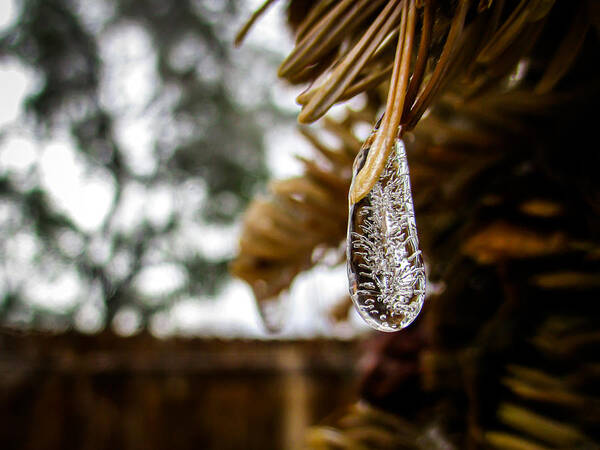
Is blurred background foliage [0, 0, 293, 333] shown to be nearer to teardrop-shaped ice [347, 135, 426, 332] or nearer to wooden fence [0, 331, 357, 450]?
wooden fence [0, 331, 357, 450]

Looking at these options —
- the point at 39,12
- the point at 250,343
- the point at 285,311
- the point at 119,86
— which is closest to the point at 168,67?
the point at 119,86

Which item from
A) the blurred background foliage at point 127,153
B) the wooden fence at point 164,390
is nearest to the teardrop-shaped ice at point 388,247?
the wooden fence at point 164,390

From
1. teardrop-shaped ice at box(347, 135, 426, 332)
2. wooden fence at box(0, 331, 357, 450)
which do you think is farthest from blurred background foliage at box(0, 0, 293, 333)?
teardrop-shaped ice at box(347, 135, 426, 332)

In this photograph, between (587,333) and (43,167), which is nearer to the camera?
(587,333)

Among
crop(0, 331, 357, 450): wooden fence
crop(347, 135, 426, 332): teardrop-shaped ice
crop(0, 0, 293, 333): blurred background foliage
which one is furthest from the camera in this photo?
crop(0, 0, 293, 333): blurred background foliage

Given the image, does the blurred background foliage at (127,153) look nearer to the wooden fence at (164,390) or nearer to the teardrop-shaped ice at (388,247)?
the wooden fence at (164,390)

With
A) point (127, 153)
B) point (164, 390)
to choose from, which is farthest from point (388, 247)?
point (127, 153)

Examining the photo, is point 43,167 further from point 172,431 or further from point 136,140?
point 172,431
